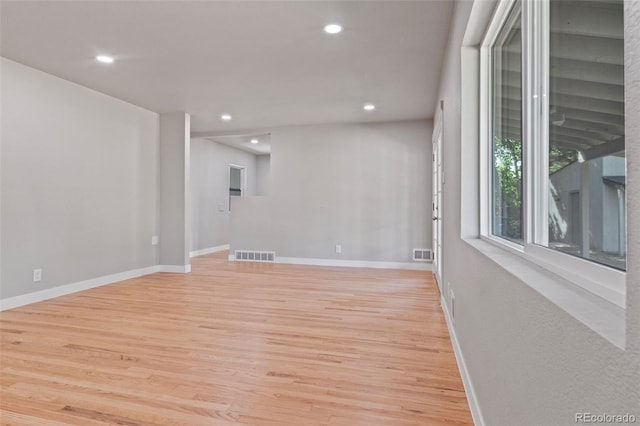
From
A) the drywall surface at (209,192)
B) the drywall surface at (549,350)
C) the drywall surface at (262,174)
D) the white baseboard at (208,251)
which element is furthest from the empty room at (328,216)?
the drywall surface at (262,174)

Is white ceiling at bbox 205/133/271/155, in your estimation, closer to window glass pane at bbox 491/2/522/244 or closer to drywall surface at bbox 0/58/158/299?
drywall surface at bbox 0/58/158/299

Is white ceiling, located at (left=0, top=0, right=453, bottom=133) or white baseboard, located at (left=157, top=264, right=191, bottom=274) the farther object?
white baseboard, located at (left=157, top=264, right=191, bottom=274)

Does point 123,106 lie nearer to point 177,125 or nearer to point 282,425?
point 177,125

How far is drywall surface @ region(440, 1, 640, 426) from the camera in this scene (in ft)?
1.59

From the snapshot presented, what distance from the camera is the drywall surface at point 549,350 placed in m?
0.49

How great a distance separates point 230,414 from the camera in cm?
171

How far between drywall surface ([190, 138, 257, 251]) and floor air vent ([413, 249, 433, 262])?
3.97m

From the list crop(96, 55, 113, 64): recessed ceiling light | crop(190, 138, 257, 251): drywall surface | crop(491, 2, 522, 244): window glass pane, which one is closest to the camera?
crop(491, 2, 522, 244): window glass pane

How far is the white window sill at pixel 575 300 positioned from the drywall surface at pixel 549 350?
0.01 metres

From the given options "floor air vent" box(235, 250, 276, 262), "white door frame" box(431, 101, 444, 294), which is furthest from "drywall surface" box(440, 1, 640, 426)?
"floor air vent" box(235, 250, 276, 262)

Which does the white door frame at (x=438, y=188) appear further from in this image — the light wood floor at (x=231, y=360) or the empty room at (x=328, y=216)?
the light wood floor at (x=231, y=360)

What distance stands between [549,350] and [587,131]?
534 mm

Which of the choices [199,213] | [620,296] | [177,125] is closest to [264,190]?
[199,213]

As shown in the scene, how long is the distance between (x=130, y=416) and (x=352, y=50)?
10.5ft
